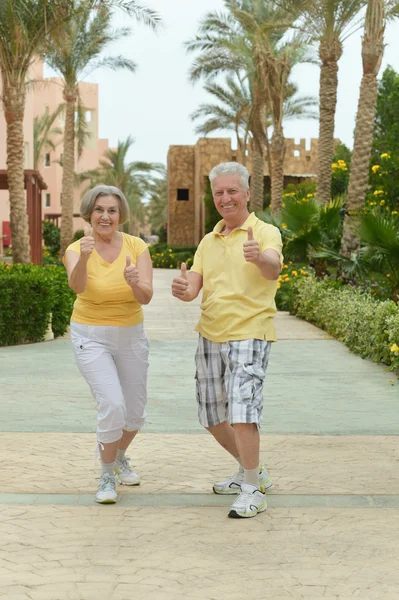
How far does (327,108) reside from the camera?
22.5 m

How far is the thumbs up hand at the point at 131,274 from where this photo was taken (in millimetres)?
4930

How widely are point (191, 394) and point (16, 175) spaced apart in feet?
40.5

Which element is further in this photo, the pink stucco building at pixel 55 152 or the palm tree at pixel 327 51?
the pink stucco building at pixel 55 152

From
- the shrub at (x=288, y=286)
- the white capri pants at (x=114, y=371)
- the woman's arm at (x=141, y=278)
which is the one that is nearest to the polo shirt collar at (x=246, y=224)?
the woman's arm at (x=141, y=278)

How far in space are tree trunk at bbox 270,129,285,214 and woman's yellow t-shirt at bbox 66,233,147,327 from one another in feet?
87.5

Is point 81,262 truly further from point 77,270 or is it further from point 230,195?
point 230,195

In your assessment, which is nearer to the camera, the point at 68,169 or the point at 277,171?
the point at 277,171

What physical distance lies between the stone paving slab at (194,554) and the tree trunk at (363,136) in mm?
11824

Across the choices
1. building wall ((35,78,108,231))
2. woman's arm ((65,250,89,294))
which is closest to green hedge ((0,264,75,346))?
woman's arm ((65,250,89,294))

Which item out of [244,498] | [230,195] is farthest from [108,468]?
[230,195]

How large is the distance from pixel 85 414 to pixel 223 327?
3300 mm

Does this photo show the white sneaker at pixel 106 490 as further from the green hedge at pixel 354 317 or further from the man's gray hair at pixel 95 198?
the green hedge at pixel 354 317

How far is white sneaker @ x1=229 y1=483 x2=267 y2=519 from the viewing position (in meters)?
4.97

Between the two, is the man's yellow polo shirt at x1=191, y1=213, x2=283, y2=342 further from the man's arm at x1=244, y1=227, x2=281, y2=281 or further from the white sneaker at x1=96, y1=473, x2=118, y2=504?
the white sneaker at x1=96, y1=473, x2=118, y2=504
